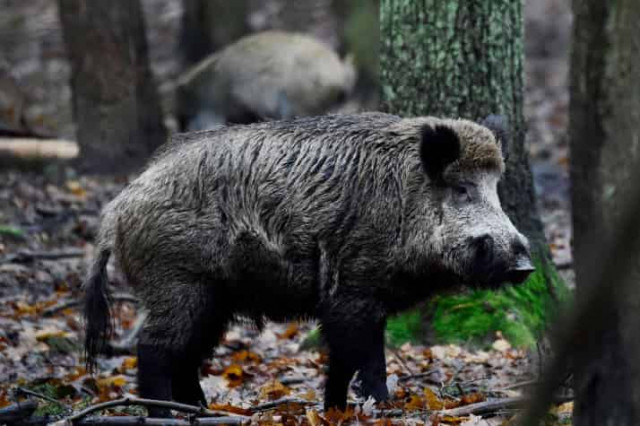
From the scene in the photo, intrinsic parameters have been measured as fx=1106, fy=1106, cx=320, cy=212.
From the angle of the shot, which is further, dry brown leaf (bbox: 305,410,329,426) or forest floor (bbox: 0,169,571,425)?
forest floor (bbox: 0,169,571,425)

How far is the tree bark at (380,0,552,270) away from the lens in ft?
24.9

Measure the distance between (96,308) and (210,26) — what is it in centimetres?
1246

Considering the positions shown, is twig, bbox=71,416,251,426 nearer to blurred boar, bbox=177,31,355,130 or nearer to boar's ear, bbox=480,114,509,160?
boar's ear, bbox=480,114,509,160

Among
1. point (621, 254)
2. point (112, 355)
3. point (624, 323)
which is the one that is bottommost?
point (112, 355)

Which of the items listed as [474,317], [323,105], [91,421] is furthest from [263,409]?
[323,105]

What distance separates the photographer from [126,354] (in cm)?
823

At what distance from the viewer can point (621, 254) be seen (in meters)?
2.64

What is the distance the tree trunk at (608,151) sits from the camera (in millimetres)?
3570

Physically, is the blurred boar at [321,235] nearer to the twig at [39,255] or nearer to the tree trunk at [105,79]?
the twig at [39,255]

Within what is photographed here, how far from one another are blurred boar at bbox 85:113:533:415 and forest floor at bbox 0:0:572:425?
456 mm

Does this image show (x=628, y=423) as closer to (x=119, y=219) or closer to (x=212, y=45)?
(x=119, y=219)

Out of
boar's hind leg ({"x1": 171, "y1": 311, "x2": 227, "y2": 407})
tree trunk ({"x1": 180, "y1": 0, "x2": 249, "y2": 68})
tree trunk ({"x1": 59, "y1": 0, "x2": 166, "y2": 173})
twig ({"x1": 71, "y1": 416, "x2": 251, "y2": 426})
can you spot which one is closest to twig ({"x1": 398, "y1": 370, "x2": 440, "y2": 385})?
boar's hind leg ({"x1": 171, "y1": 311, "x2": 227, "y2": 407})

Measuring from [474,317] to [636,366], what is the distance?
13.4 ft

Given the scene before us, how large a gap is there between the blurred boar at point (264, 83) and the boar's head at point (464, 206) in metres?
8.86
